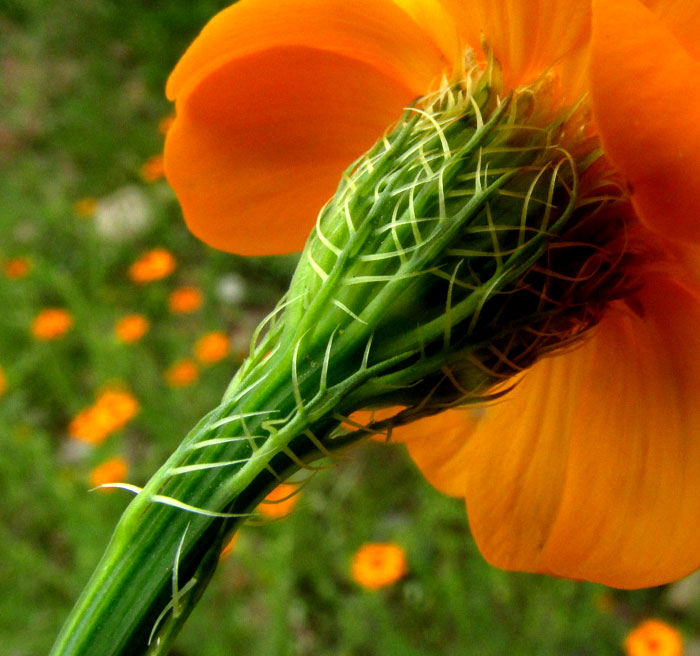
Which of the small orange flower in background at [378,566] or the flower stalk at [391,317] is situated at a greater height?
the flower stalk at [391,317]

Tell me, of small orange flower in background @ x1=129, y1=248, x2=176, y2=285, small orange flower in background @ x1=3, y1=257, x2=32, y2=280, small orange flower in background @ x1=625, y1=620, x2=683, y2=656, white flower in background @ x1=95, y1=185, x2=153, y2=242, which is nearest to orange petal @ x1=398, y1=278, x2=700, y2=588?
small orange flower in background @ x1=625, y1=620, x2=683, y2=656

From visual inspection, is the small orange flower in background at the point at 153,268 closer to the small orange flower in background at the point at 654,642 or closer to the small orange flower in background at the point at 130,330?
the small orange flower in background at the point at 130,330

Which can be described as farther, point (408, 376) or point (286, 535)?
point (286, 535)

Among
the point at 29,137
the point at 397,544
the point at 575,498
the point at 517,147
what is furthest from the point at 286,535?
the point at 29,137

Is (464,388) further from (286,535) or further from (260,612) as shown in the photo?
(260,612)

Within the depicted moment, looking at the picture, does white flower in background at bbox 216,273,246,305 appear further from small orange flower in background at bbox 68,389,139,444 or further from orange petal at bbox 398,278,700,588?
orange petal at bbox 398,278,700,588

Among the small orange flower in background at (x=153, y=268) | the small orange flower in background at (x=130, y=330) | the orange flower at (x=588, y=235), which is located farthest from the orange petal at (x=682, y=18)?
the small orange flower in background at (x=153, y=268)
